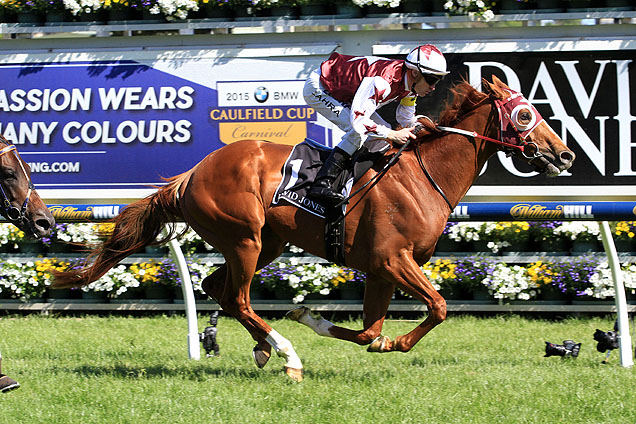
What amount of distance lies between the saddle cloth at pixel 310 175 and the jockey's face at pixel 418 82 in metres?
0.38

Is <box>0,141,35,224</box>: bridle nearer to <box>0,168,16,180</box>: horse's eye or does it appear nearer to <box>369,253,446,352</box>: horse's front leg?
<box>0,168,16,180</box>: horse's eye

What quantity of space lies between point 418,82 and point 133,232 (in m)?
2.09

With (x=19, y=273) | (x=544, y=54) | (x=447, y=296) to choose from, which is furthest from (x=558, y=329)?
(x=19, y=273)

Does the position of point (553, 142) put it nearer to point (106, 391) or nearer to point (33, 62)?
point (106, 391)

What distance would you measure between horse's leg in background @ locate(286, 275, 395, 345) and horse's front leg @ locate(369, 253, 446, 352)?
15 cm

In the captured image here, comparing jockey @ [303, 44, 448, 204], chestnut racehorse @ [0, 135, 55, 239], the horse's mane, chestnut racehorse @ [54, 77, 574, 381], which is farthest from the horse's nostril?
chestnut racehorse @ [0, 135, 55, 239]

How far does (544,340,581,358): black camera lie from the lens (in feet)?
17.1

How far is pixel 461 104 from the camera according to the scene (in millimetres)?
4953

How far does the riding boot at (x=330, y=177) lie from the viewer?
15.5ft

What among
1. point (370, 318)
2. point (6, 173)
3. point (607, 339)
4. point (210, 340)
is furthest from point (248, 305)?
point (607, 339)

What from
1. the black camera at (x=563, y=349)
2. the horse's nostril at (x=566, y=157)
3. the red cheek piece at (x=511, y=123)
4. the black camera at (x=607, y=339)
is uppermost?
the red cheek piece at (x=511, y=123)

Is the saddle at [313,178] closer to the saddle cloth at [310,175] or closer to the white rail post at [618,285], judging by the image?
the saddle cloth at [310,175]

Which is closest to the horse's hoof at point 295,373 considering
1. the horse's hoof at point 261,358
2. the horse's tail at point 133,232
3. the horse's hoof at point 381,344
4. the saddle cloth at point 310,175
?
the horse's hoof at point 261,358

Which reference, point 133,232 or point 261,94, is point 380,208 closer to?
point 133,232
